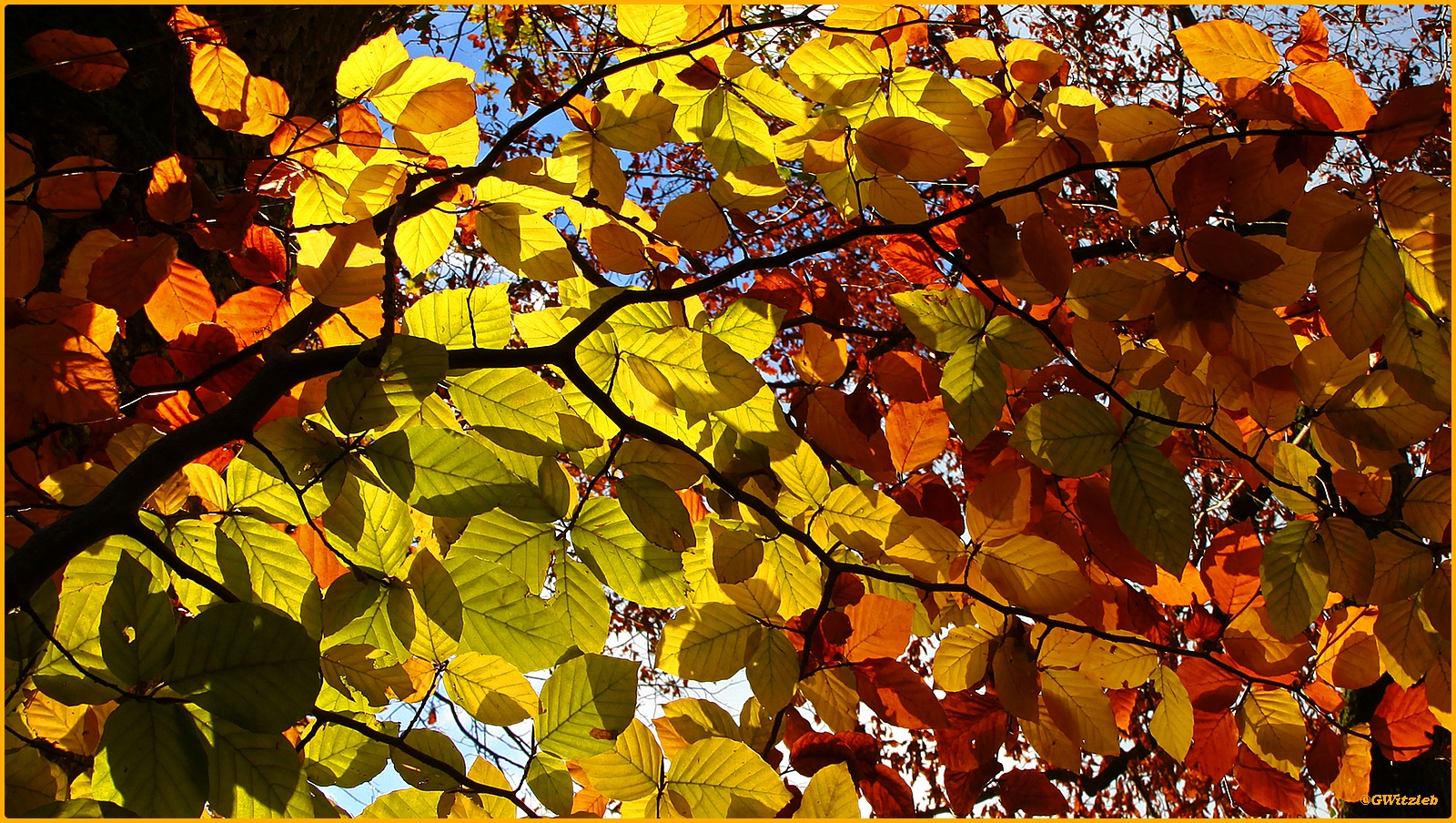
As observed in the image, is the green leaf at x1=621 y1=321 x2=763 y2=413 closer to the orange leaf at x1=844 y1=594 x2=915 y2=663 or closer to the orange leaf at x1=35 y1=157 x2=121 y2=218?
the orange leaf at x1=844 y1=594 x2=915 y2=663

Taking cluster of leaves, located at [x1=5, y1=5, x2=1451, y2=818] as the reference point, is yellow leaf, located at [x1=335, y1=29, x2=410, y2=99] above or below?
above

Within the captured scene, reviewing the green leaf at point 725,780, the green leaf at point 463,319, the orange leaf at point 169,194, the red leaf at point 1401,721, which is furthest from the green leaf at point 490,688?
the red leaf at point 1401,721

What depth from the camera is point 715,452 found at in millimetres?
1333

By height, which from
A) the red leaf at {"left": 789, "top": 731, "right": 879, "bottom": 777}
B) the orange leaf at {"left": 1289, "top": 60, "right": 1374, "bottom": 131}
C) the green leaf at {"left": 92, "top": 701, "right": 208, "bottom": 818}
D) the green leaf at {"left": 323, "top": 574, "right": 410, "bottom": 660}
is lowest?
the green leaf at {"left": 92, "top": 701, "right": 208, "bottom": 818}

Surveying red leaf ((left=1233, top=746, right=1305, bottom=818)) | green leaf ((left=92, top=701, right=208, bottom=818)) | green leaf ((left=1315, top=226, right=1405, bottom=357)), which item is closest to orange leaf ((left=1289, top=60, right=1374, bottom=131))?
green leaf ((left=1315, top=226, right=1405, bottom=357))

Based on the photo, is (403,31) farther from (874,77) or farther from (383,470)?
(383,470)

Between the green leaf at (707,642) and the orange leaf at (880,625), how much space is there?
18 centimetres

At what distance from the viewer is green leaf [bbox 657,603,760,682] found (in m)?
1.18

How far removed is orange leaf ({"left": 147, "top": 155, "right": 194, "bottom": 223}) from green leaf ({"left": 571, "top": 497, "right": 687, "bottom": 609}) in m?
0.93

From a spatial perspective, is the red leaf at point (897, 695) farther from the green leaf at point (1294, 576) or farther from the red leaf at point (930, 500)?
the green leaf at point (1294, 576)

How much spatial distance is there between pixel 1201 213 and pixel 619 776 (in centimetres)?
116

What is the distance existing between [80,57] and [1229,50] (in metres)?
2.13

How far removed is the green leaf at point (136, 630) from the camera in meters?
0.70

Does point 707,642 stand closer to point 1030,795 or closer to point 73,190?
point 1030,795
